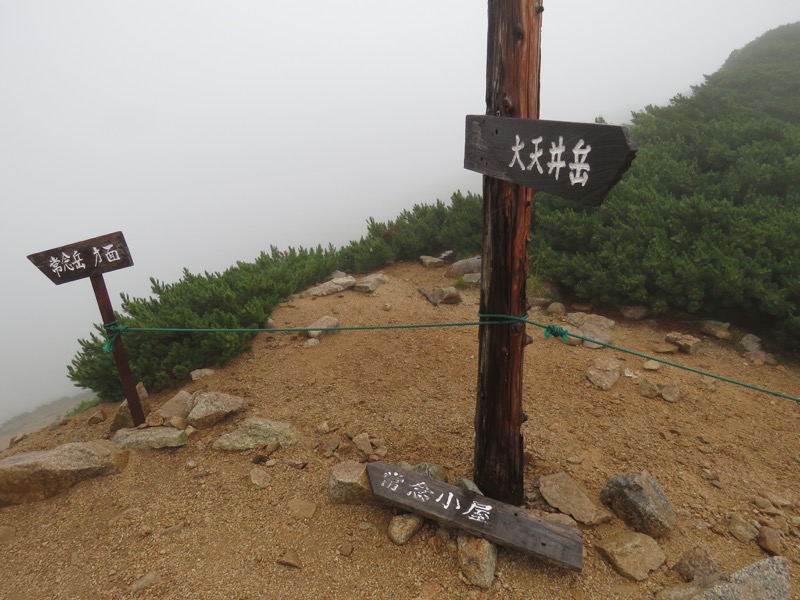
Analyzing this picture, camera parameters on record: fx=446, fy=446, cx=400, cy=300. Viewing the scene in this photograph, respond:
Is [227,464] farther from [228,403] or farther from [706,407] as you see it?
[706,407]

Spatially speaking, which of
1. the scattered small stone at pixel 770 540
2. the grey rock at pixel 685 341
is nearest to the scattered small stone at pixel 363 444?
the scattered small stone at pixel 770 540

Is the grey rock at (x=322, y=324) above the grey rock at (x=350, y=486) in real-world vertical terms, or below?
above

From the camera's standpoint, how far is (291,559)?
2760 millimetres

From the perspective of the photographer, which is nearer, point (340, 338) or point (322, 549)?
point (322, 549)

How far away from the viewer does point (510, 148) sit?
2152 millimetres

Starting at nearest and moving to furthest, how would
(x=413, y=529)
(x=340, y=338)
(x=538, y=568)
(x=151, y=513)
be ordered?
(x=538, y=568) < (x=413, y=529) < (x=151, y=513) < (x=340, y=338)

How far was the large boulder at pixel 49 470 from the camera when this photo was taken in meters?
3.45

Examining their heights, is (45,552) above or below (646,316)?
below

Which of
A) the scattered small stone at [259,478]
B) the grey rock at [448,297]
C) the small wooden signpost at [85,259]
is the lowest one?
the scattered small stone at [259,478]

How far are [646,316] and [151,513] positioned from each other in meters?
5.93

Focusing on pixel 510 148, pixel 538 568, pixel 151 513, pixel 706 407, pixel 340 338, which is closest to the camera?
pixel 510 148

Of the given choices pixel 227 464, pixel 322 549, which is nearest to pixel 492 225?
pixel 322 549

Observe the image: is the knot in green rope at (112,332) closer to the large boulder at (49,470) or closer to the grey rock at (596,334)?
the large boulder at (49,470)

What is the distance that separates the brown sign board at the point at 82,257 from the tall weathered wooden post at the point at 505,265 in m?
3.30
